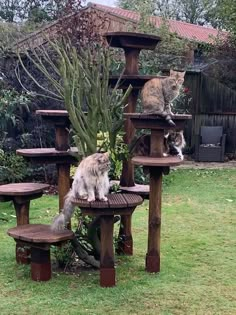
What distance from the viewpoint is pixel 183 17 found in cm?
2988

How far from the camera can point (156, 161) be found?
161 inches

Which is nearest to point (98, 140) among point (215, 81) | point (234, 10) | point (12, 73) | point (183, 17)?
point (12, 73)

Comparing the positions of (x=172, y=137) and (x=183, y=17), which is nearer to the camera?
(x=172, y=137)

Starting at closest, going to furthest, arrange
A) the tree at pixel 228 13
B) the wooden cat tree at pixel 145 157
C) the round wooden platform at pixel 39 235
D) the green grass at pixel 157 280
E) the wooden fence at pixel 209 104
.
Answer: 1. the green grass at pixel 157 280
2. the round wooden platform at pixel 39 235
3. the wooden cat tree at pixel 145 157
4. the wooden fence at pixel 209 104
5. the tree at pixel 228 13

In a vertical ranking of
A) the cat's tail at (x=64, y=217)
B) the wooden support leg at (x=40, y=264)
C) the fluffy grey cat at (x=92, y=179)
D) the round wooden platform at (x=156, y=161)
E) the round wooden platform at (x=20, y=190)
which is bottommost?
the wooden support leg at (x=40, y=264)

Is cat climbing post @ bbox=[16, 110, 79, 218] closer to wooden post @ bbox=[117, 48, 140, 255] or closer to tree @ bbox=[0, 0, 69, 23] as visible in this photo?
wooden post @ bbox=[117, 48, 140, 255]

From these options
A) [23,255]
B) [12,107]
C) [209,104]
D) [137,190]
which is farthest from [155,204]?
[209,104]

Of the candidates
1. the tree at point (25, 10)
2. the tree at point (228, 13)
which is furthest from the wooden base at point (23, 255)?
the tree at point (25, 10)

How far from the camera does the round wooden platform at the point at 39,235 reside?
396 centimetres

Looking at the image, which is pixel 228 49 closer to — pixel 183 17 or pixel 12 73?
pixel 12 73

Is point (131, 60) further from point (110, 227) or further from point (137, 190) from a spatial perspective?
point (110, 227)

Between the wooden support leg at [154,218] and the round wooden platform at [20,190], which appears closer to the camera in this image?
the wooden support leg at [154,218]

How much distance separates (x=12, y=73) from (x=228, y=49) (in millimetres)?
6005

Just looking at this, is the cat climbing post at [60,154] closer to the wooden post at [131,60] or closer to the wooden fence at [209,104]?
the wooden post at [131,60]
